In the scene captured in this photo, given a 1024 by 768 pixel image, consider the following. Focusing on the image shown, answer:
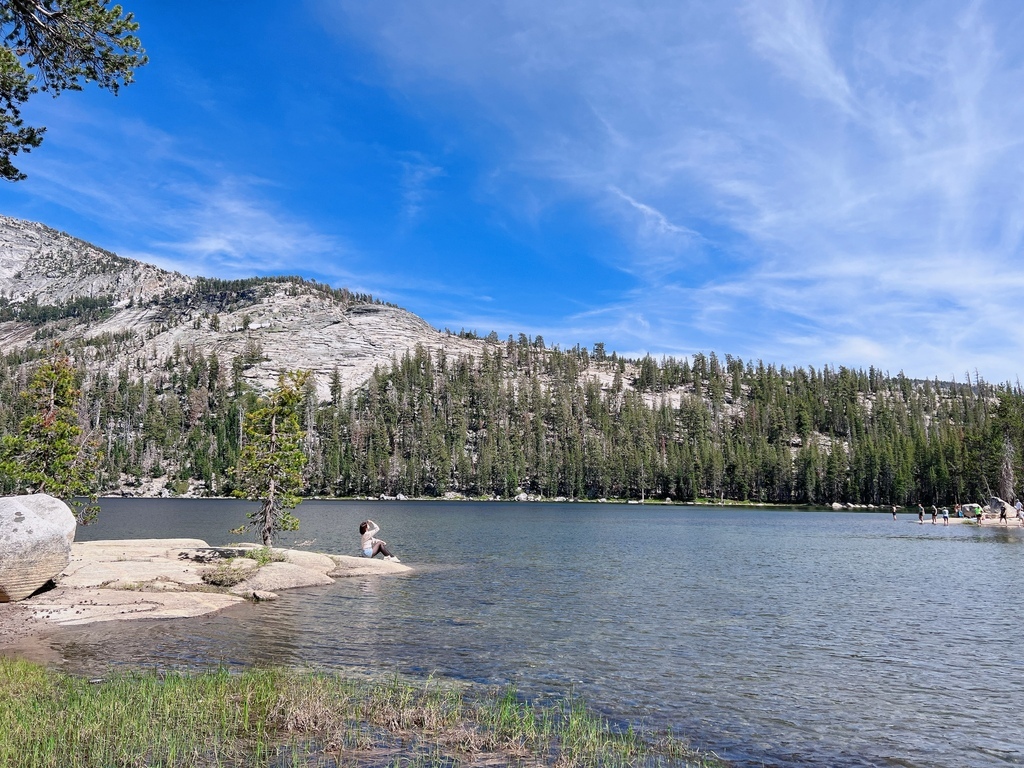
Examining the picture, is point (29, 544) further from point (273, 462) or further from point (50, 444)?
point (50, 444)

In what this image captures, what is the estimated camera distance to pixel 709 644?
994 inches

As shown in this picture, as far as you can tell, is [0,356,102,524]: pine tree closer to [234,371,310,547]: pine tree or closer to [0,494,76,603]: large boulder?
[234,371,310,547]: pine tree

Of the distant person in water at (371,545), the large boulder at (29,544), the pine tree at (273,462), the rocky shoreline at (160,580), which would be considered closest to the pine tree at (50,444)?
the rocky shoreline at (160,580)

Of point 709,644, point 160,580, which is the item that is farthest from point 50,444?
point 709,644

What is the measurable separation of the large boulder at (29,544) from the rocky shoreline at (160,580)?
911mm

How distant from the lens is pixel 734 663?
22.5 metres

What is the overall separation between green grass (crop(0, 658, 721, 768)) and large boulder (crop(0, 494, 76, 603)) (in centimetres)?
1297

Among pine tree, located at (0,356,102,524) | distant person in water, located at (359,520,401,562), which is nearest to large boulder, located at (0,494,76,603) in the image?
pine tree, located at (0,356,102,524)

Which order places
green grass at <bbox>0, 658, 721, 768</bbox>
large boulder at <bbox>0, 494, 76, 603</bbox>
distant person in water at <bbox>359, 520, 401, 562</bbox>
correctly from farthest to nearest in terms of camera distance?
1. distant person in water at <bbox>359, 520, 401, 562</bbox>
2. large boulder at <bbox>0, 494, 76, 603</bbox>
3. green grass at <bbox>0, 658, 721, 768</bbox>

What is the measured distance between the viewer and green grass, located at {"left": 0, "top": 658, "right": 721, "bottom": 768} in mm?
11977

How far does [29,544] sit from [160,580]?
740 cm

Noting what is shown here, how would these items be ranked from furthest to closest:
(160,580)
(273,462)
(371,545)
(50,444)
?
(371,545)
(50,444)
(273,462)
(160,580)

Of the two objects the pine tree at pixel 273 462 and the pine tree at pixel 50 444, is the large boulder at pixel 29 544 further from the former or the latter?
the pine tree at pixel 50 444

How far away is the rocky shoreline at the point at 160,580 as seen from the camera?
27062 millimetres
